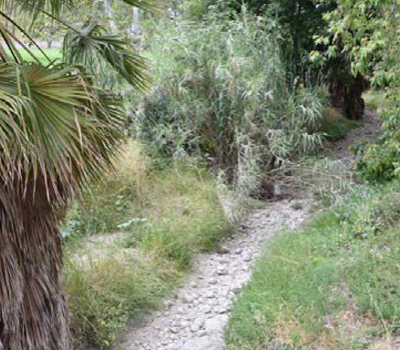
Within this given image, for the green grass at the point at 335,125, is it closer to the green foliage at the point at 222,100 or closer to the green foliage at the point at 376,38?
the green foliage at the point at 222,100

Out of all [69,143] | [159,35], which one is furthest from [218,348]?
[159,35]

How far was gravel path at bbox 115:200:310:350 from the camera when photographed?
18.5 ft

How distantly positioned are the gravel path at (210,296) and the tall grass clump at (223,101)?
98 cm

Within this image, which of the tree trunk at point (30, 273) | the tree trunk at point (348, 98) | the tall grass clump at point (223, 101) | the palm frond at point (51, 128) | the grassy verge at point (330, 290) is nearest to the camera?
the palm frond at point (51, 128)

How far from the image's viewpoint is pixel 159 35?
31.0ft

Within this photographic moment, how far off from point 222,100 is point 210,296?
3498mm

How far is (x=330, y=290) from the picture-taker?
5.37m

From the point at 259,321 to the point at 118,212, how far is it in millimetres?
3374

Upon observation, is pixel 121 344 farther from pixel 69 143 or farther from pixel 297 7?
pixel 297 7

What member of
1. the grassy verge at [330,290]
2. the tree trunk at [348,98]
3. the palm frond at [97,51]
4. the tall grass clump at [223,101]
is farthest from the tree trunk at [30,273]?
the tree trunk at [348,98]

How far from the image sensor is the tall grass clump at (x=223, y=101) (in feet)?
29.0

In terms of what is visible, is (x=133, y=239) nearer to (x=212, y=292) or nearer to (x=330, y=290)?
(x=212, y=292)

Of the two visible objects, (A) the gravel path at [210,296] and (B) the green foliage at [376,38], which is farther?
(B) the green foliage at [376,38]

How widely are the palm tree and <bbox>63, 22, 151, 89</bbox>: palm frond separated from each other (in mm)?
213
